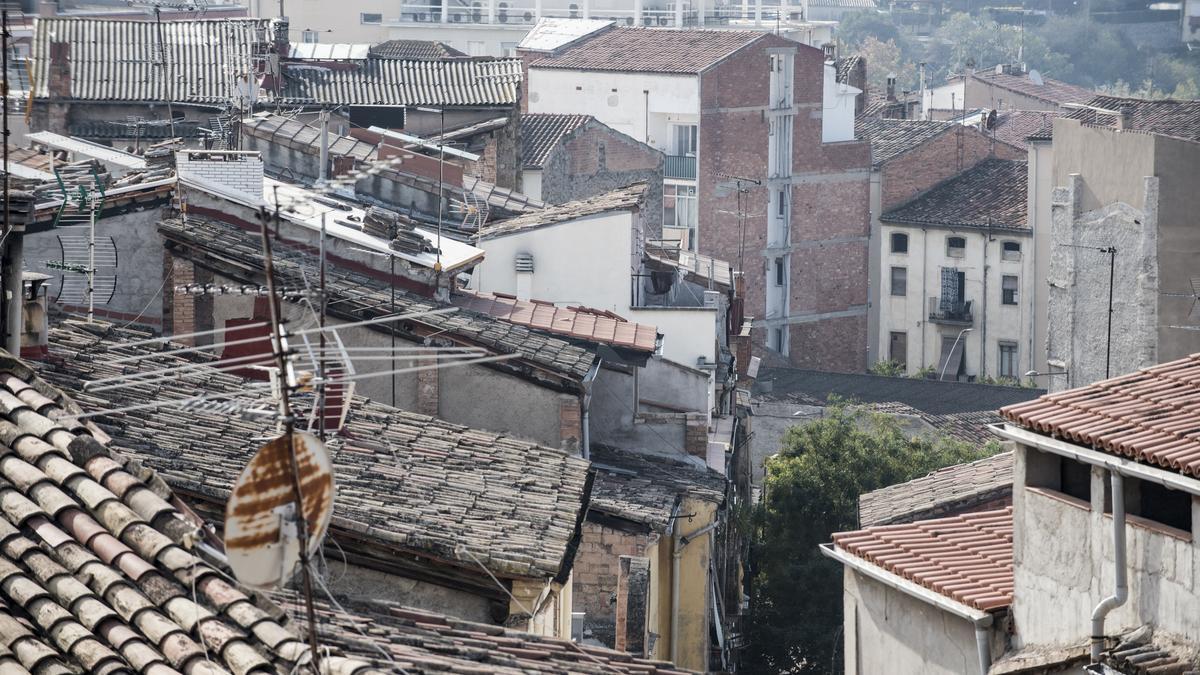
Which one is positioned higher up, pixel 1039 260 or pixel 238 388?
pixel 238 388

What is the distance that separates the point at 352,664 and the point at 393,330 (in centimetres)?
1072

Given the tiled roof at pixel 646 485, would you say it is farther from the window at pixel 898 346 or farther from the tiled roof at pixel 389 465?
the window at pixel 898 346

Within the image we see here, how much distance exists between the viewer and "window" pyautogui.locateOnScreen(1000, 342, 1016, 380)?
215ft

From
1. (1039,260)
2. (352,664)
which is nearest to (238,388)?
(352,664)

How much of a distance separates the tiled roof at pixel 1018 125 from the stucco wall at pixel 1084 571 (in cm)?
5608

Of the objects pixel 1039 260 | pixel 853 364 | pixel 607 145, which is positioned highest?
pixel 607 145

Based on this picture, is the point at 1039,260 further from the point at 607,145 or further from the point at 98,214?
the point at 98,214

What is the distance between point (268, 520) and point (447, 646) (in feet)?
8.58

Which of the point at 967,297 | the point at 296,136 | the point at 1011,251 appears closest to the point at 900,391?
the point at 1011,251

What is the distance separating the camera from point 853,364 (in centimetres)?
6956

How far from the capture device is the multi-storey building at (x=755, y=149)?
61.3m

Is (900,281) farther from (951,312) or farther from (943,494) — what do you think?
(943,494)

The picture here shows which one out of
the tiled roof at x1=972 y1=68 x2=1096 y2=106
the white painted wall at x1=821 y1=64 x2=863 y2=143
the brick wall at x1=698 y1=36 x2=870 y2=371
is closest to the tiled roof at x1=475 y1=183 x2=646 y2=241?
the brick wall at x1=698 y1=36 x2=870 y2=371

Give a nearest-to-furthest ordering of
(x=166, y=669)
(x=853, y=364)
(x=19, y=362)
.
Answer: (x=166, y=669) < (x=19, y=362) < (x=853, y=364)
